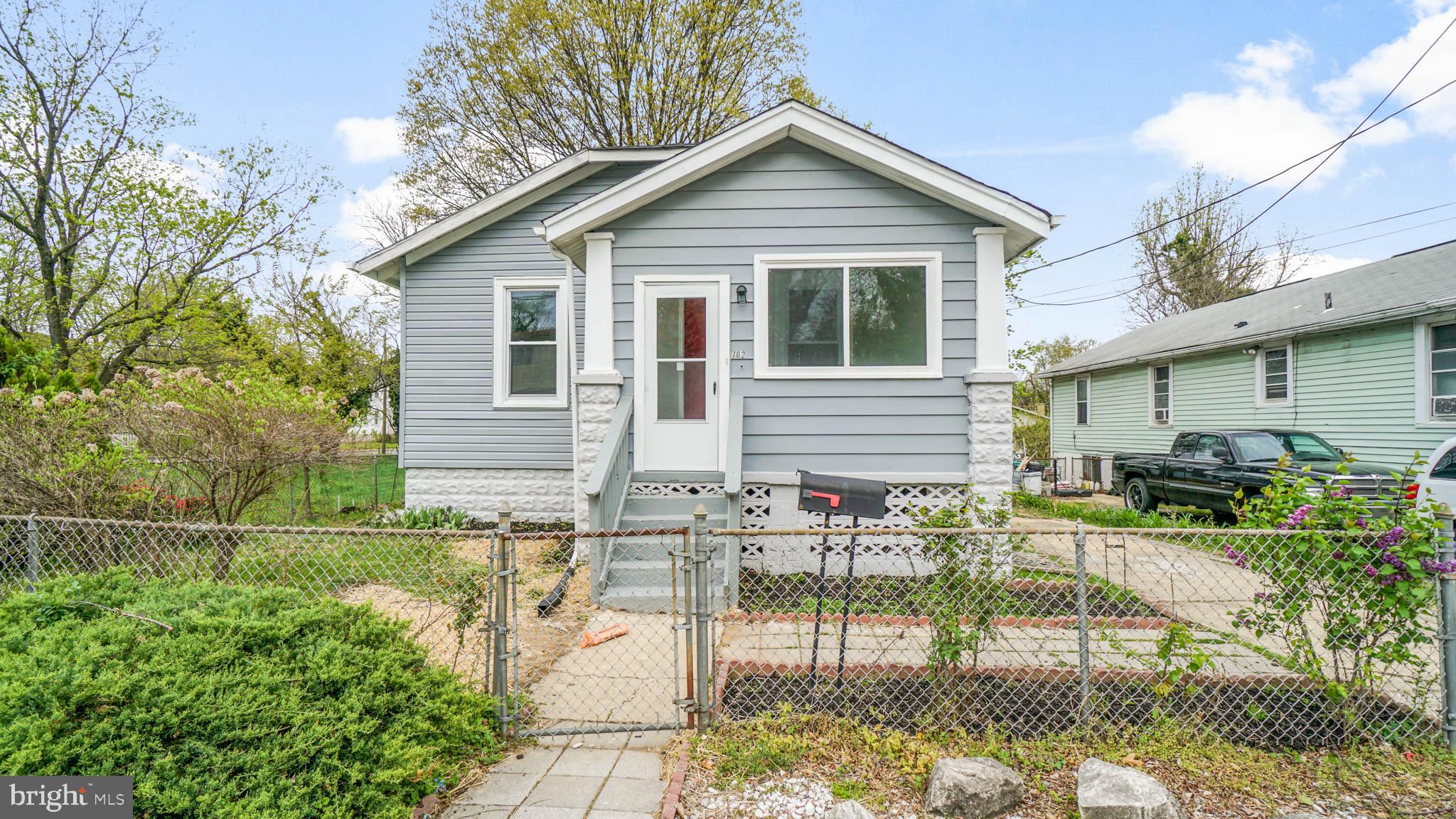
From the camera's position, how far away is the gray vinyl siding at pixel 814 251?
6.25m

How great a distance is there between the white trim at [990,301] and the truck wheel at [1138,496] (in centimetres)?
712

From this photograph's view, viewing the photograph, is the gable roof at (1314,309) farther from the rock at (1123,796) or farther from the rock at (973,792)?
the rock at (973,792)

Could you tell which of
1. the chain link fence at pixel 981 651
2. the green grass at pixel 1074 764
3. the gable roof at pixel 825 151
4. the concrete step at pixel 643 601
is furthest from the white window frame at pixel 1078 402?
the green grass at pixel 1074 764

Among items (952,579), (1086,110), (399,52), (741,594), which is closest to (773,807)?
(952,579)

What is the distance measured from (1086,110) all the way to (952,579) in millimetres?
14642

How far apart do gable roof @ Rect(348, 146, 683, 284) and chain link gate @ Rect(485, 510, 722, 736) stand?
17.5ft

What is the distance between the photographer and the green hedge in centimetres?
215

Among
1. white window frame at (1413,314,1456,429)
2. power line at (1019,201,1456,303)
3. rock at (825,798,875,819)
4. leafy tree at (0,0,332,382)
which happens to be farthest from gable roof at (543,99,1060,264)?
power line at (1019,201,1456,303)

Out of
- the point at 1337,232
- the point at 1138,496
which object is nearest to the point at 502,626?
the point at 1138,496

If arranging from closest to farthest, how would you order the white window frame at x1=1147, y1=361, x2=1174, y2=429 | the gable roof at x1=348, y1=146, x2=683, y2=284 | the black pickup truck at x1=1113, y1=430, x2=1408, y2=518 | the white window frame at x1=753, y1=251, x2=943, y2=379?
the white window frame at x1=753, y1=251, x2=943, y2=379, the gable roof at x1=348, y1=146, x2=683, y2=284, the black pickup truck at x1=1113, y1=430, x2=1408, y2=518, the white window frame at x1=1147, y1=361, x2=1174, y2=429

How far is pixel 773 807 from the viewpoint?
2580 mm

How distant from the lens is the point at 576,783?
2748mm

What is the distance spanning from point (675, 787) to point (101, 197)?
15772mm

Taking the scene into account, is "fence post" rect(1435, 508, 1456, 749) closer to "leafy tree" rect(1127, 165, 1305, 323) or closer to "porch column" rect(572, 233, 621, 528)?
"porch column" rect(572, 233, 621, 528)
